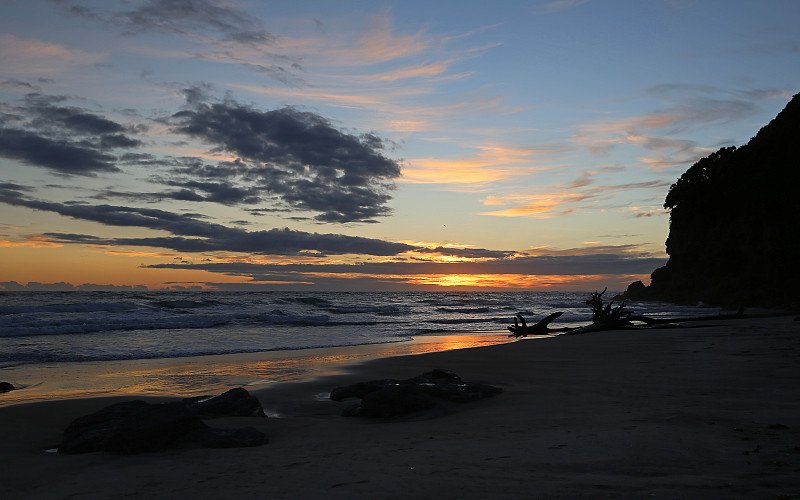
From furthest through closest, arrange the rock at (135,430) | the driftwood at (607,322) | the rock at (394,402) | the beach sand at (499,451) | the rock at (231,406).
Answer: the driftwood at (607,322) → the rock at (231,406) → the rock at (394,402) → the rock at (135,430) → the beach sand at (499,451)

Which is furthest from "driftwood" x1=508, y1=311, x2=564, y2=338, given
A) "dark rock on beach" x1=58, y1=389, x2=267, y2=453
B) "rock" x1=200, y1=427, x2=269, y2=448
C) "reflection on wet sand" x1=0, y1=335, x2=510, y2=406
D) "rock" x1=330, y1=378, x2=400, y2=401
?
"dark rock on beach" x1=58, y1=389, x2=267, y2=453

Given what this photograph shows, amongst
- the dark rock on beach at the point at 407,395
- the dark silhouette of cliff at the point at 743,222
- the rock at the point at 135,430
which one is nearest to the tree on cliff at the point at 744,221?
the dark silhouette of cliff at the point at 743,222

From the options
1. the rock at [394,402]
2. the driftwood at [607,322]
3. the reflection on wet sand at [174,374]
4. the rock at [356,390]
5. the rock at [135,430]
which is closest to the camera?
the rock at [135,430]

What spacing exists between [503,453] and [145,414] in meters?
4.15

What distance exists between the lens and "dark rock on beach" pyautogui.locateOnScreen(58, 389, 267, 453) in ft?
17.9

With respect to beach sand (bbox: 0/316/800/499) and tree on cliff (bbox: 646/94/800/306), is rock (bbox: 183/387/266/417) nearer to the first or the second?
beach sand (bbox: 0/316/800/499)

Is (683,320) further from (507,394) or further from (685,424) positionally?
(685,424)

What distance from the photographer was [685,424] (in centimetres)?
546

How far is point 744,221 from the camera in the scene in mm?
44469

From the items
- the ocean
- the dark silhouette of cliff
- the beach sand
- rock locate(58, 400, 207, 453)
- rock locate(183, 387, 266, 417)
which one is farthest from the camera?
the dark silhouette of cliff

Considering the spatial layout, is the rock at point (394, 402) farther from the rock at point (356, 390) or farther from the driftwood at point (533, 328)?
the driftwood at point (533, 328)

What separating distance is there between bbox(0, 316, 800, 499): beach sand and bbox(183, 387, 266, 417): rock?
0.37 meters

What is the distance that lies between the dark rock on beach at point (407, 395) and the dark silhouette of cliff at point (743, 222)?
34.9 metres

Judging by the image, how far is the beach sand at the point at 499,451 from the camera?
3.72 metres
